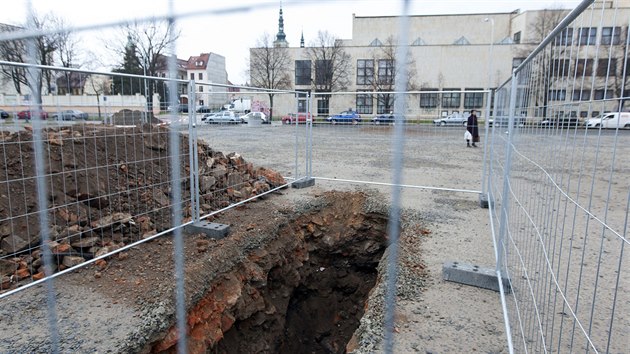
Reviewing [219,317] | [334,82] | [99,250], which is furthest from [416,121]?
[334,82]

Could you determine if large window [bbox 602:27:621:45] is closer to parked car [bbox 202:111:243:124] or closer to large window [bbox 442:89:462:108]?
parked car [bbox 202:111:243:124]

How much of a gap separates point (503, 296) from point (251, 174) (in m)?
4.61

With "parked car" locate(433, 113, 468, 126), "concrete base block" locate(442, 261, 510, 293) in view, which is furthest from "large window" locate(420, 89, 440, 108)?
"concrete base block" locate(442, 261, 510, 293)

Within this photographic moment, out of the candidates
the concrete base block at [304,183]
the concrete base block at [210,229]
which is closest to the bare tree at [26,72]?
the concrete base block at [210,229]

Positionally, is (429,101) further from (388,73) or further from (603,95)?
(388,73)

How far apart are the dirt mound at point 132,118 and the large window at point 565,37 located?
401 cm

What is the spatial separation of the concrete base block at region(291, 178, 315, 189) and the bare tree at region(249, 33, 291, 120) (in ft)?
97.4

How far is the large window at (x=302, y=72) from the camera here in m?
34.0

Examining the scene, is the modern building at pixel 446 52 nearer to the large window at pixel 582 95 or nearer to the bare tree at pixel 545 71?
the bare tree at pixel 545 71

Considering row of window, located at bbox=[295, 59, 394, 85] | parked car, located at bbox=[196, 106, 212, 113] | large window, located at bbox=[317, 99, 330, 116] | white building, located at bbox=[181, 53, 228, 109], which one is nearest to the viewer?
white building, located at bbox=[181, 53, 228, 109]

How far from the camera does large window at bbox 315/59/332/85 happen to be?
34750mm

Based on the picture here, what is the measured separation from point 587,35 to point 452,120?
610cm

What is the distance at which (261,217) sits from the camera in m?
5.31

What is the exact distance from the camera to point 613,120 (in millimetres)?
1142
